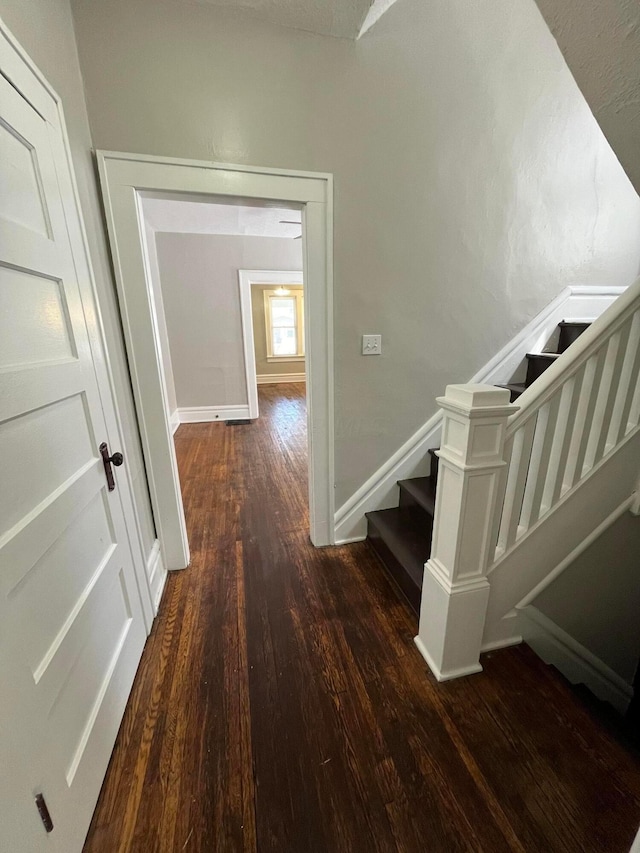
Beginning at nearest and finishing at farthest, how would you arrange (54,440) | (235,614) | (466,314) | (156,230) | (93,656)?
(54,440) → (93,656) → (235,614) → (466,314) → (156,230)

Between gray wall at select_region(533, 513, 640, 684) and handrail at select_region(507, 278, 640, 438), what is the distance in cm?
81

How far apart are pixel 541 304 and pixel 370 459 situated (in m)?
1.52

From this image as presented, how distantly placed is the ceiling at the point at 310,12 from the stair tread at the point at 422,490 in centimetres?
218

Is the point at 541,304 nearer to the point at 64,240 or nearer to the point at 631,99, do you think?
the point at 631,99

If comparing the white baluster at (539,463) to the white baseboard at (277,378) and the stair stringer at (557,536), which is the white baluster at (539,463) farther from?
the white baseboard at (277,378)

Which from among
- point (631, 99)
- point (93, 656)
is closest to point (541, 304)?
point (631, 99)

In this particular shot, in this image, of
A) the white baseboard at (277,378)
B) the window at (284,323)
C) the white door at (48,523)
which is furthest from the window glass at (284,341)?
the white door at (48,523)

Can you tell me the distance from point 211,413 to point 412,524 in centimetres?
357

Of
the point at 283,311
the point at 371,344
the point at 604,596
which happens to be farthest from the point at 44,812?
the point at 283,311

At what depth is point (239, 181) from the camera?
150cm

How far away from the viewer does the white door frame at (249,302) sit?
445 centimetres

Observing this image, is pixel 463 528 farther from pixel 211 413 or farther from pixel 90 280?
pixel 211 413

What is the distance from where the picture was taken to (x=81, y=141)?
4.09 feet

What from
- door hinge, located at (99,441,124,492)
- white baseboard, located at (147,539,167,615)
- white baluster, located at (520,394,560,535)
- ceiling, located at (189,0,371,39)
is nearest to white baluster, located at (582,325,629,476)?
white baluster, located at (520,394,560,535)
